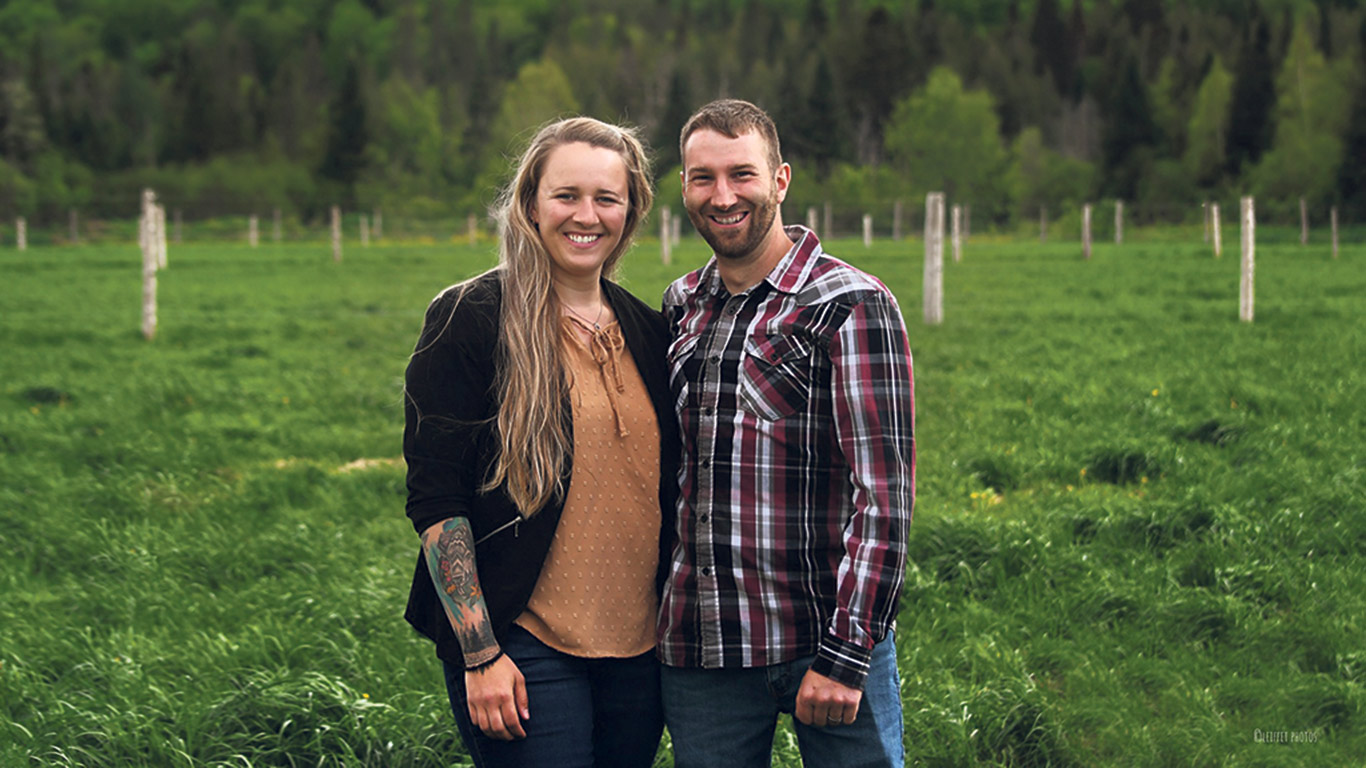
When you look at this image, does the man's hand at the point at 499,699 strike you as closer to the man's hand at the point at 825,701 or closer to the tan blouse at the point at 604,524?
the tan blouse at the point at 604,524

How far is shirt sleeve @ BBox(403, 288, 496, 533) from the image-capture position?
251 centimetres

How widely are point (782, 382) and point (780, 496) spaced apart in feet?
0.81

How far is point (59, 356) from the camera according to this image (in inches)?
545

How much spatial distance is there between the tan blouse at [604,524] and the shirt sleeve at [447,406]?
0.70 ft

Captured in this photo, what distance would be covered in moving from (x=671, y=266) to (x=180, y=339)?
15.7m

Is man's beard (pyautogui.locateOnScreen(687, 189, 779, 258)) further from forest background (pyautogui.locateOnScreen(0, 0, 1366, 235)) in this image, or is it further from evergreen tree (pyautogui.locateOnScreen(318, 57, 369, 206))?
evergreen tree (pyautogui.locateOnScreen(318, 57, 369, 206))

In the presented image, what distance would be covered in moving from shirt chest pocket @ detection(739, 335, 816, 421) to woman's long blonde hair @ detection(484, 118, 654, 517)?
0.41 m

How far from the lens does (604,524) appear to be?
2.63 m

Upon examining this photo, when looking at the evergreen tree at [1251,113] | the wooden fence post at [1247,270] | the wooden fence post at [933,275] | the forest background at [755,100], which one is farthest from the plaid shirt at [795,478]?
the evergreen tree at [1251,113]

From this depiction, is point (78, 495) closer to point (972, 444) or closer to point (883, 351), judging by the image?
point (972, 444)

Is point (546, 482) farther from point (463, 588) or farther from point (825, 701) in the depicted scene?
point (825, 701)

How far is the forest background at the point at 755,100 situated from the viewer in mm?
71438

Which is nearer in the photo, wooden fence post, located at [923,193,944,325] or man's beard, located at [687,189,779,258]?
man's beard, located at [687,189,779,258]

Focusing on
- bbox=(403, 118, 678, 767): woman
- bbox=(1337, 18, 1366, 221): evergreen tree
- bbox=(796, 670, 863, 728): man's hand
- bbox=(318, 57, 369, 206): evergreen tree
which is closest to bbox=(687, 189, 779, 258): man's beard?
bbox=(403, 118, 678, 767): woman
